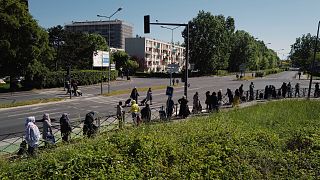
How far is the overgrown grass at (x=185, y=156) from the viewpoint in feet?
29.2

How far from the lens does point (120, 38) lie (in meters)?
184

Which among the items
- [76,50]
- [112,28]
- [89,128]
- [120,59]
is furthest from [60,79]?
[112,28]

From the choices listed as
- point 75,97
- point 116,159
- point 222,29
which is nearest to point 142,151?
point 116,159

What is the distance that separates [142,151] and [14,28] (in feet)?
114

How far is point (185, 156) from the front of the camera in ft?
34.7

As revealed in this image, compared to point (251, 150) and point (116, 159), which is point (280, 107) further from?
point (116, 159)

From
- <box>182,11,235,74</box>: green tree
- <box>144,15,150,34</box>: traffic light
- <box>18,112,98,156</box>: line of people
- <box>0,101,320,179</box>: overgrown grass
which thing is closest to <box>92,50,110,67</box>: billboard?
<box>144,15,150,34</box>: traffic light

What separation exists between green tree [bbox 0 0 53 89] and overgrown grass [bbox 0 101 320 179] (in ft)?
103

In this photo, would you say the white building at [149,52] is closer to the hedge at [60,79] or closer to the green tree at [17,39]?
the hedge at [60,79]

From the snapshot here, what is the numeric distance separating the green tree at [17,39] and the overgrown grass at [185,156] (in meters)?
31.5

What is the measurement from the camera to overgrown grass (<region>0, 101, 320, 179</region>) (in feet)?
29.2

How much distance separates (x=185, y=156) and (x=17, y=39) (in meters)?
35.2

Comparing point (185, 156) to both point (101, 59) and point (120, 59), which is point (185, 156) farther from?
point (120, 59)

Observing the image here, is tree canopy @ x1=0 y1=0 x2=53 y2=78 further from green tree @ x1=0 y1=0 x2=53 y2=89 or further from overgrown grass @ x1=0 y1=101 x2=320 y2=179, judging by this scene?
overgrown grass @ x1=0 y1=101 x2=320 y2=179
